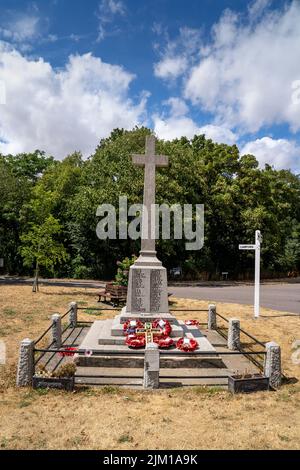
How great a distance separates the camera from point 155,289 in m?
11.2

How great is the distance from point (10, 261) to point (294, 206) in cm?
3473

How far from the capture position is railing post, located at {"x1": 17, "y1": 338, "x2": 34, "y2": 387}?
7.43m

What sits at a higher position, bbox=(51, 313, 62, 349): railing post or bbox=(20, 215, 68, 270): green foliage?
bbox=(20, 215, 68, 270): green foliage

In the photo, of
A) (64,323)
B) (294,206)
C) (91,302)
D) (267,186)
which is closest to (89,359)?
(64,323)

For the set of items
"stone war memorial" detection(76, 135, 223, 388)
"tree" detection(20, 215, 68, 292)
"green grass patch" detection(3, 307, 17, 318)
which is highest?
"tree" detection(20, 215, 68, 292)

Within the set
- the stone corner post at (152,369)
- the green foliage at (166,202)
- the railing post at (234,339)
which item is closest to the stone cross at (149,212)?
the railing post at (234,339)

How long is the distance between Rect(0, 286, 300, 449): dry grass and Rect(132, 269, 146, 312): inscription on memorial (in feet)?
12.4

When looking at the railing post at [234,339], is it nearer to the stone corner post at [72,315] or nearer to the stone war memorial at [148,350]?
the stone war memorial at [148,350]

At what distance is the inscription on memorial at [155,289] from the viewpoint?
36.6 ft

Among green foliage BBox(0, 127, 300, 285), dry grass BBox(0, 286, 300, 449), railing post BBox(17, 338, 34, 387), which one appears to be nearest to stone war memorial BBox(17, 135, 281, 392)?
railing post BBox(17, 338, 34, 387)

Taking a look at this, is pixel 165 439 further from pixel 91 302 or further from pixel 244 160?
pixel 244 160

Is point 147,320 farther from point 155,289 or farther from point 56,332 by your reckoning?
point 56,332

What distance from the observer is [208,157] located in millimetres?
36625

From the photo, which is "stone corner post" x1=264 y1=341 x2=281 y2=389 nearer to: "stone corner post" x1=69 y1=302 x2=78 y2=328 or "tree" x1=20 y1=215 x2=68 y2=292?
"stone corner post" x1=69 y1=302 x2=78 y2=328
